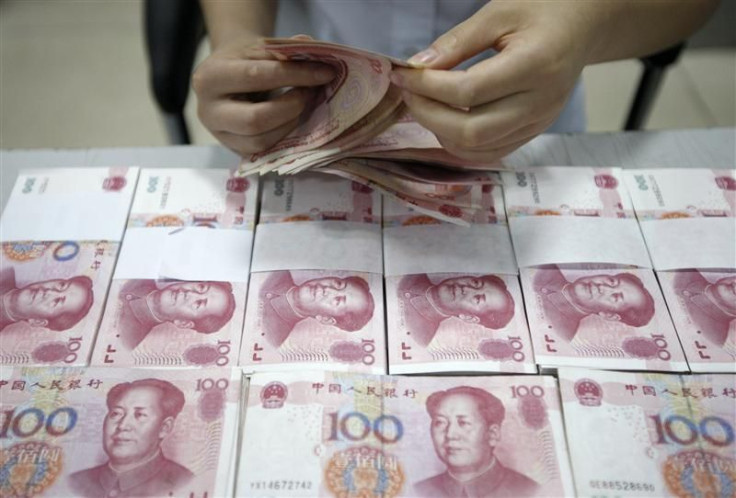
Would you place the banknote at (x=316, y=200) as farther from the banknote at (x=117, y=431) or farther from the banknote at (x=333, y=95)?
the banknote at (x=117, y=431)

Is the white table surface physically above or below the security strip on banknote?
above

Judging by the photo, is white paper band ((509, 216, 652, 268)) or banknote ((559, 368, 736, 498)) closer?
banknote ((559, 368, 736, 498))

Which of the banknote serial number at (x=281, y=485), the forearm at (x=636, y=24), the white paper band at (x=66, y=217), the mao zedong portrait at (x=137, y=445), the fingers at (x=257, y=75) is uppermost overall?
the forearm at (x=636, y=24)

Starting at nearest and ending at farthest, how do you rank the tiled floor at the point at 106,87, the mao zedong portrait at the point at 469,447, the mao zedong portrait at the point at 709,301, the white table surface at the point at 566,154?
the mao zedong portrait at the point at 469,447 → the mao zedong portrait at the point at 709,301 → the white table surface at the point at 566,154 → the tiled floor at the point at 106,87

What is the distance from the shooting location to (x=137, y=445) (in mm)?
534

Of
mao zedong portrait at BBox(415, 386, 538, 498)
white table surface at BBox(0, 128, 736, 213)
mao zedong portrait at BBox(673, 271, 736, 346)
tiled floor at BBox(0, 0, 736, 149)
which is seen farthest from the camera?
tiled floor at BBox(0, 0, 736, 149)

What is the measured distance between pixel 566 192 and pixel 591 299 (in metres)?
0.15

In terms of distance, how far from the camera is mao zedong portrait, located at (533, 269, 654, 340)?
618 mm

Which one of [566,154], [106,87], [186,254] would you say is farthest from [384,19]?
[106,87]

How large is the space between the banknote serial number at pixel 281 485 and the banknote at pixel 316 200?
0.97ft

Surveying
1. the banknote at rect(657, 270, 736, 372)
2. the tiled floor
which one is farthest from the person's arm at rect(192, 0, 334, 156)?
the tiled floor

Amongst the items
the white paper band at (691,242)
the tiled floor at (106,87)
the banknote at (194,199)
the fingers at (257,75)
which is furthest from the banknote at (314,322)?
the tiled floor at (106,87)

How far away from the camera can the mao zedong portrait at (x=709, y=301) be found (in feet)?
2.01

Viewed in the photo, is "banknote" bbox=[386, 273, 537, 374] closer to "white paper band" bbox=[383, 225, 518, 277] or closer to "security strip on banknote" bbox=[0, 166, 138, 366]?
"white paper band" bbox=[383, 225, 518, 277]
